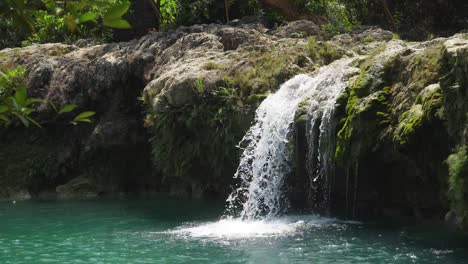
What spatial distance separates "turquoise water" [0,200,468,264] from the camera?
8.80 m

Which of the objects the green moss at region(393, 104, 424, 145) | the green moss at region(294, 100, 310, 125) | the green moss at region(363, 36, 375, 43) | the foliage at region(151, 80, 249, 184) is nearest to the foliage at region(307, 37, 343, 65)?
the green moss at region(363, 36, 375, 43)

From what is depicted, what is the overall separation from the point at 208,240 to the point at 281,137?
3035 mm

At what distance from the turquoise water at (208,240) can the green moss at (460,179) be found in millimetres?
635

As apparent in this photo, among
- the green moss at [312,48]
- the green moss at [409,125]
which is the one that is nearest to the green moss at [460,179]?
the green moss at [409,125]

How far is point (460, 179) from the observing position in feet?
27.6

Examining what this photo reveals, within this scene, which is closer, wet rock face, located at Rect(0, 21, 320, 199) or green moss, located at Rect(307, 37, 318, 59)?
green moss, located at Rect(307, 37, 318, 59)

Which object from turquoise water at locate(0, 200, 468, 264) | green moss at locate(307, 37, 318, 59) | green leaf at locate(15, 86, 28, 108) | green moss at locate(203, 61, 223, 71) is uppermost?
green moss at locate(307, 37, 318, 59)

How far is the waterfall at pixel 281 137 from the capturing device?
38.9 ft

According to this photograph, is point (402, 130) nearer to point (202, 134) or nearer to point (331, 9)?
point (202, 134)

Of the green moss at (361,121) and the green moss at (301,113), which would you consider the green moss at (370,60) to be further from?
the green moss at (301,113)

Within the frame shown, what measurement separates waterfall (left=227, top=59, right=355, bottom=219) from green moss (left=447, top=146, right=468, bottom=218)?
10.6 feet

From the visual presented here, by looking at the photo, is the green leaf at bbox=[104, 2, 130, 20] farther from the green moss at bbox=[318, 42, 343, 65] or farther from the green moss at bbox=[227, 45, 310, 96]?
the green moss at bbox=[318, 42, 343, 65]

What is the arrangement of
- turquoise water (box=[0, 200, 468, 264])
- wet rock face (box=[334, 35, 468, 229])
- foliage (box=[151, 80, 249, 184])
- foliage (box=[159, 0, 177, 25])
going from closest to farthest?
turquoise water (box=[0, 200, 468, 264]) → wet rock face (box=[334, 35, 468, 229]) → foliage (box=[151, 80, 249, 184]) → foliage (box=[159, 0, 177, 25])

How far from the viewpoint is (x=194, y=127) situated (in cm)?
1426
